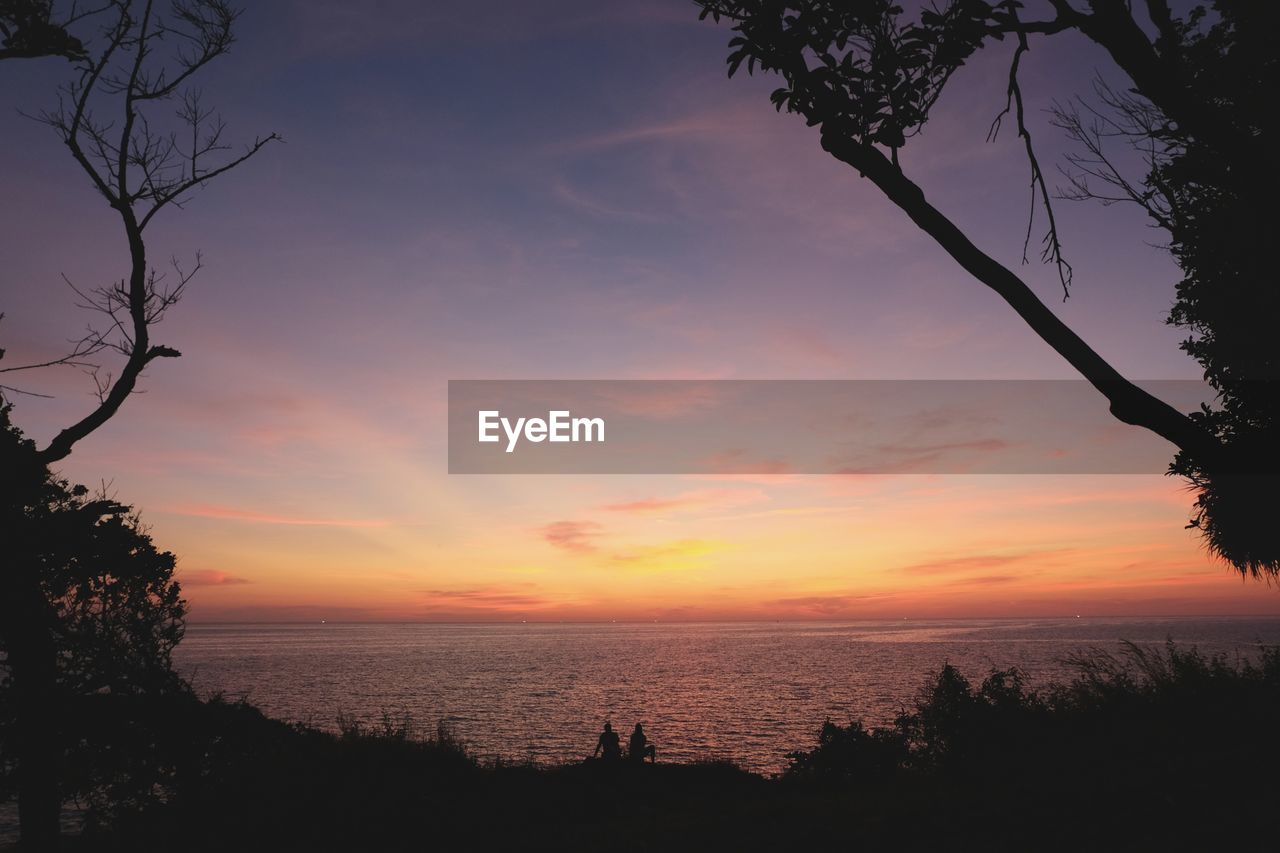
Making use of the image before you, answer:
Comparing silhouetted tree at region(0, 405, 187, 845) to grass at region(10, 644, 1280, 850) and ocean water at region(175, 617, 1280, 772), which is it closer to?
grass at region(10, 644, 1280, 850)

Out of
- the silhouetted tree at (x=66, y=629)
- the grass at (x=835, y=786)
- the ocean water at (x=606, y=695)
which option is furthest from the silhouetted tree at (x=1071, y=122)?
the ocean water at (x=606, y=695)

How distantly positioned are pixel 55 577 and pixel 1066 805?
2187 cm

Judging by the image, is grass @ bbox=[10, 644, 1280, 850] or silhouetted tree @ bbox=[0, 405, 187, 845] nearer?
grass @ bbox=[10, 644, 1280, 850]

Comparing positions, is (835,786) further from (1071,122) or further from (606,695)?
(606,695)

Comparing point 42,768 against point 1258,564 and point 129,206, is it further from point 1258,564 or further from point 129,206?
point 1258,564

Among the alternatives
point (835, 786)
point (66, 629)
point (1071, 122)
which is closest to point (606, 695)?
point (835, 786)

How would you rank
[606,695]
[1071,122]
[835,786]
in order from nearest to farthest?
[1071,122] → [835,786] → [606,695]

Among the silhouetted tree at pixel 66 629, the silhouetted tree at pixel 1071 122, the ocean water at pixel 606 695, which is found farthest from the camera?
the ocean water at pixel 606 695

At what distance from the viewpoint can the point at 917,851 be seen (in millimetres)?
6941

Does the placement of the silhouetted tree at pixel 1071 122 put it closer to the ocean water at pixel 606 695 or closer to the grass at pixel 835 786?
the grass at pixel 835 786

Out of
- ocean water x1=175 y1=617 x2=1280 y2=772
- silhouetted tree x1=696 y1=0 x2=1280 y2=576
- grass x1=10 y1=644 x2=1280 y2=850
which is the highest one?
silhouetted tree x1=696 y1=0 x2=1280 y2=576

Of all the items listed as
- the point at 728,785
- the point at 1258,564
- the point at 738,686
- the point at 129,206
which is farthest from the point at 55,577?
the point at 738,686

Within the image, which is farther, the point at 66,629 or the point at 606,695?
the point at 606,695

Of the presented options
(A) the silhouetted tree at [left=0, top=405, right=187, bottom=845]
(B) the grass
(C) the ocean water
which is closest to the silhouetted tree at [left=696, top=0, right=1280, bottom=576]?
(B) the grass
